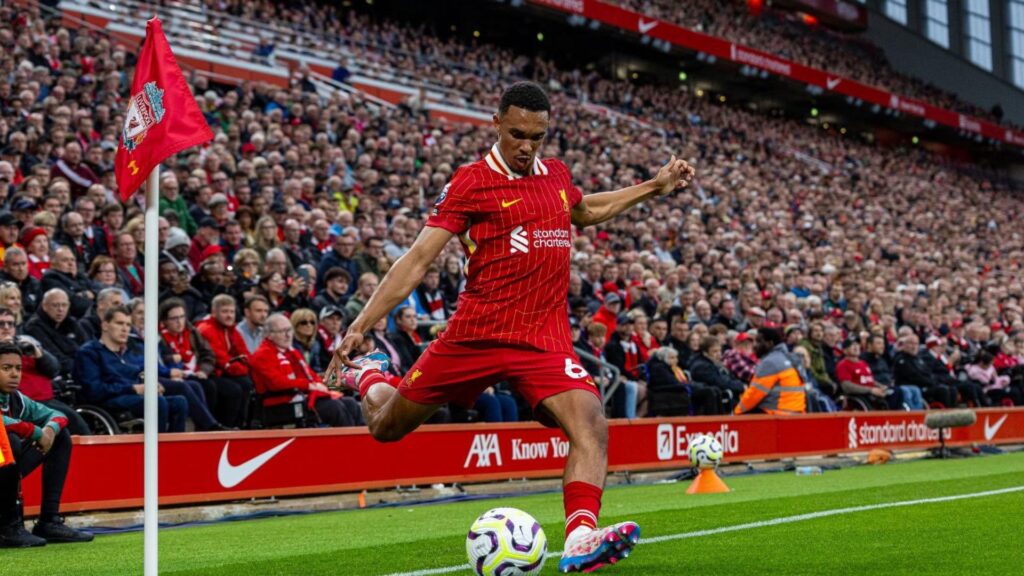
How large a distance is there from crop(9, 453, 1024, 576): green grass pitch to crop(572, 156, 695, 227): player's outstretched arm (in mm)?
1816

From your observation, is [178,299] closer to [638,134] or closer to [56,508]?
[56,508]

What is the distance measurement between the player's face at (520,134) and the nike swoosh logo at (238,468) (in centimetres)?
594

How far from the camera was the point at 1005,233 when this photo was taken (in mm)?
44219

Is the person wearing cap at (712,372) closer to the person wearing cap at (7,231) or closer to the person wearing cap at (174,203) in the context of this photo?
the person wearing cap at (174,203)

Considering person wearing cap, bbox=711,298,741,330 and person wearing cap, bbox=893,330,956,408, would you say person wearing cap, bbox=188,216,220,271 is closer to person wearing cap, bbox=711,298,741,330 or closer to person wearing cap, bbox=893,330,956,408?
person wearing cap, bbox=711,298,741,330

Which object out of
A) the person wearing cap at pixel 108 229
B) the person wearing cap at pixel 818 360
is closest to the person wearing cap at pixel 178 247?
the person wearing cap at pixel 108 229

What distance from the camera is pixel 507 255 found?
19.6ft

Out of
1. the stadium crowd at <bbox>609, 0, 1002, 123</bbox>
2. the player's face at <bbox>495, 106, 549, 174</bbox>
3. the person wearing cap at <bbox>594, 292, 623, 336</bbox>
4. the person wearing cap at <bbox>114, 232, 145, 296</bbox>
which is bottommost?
the person wearing cap at <bbox>594, 292, 623, 336</bbox>

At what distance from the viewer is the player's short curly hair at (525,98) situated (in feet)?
19.4

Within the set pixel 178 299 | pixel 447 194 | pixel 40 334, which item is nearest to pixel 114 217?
pixel 178 299

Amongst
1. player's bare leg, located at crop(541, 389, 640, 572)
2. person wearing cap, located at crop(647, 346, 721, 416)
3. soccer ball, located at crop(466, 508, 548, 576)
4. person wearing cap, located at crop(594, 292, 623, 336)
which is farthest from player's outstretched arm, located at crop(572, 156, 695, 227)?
person wearing cap, located at crop(594, 292, 623, 336)

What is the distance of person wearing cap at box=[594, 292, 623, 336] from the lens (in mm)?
16625

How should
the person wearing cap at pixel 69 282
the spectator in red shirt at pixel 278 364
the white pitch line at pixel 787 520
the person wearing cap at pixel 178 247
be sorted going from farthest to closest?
the person wearing cap at pixel 178 247 < the spectator in red shirt at pixel 278 364 < the person wearing cap at pixel 69 282 < the white pitch line at pixel 787 520

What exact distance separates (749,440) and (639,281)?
3164 millimetres
